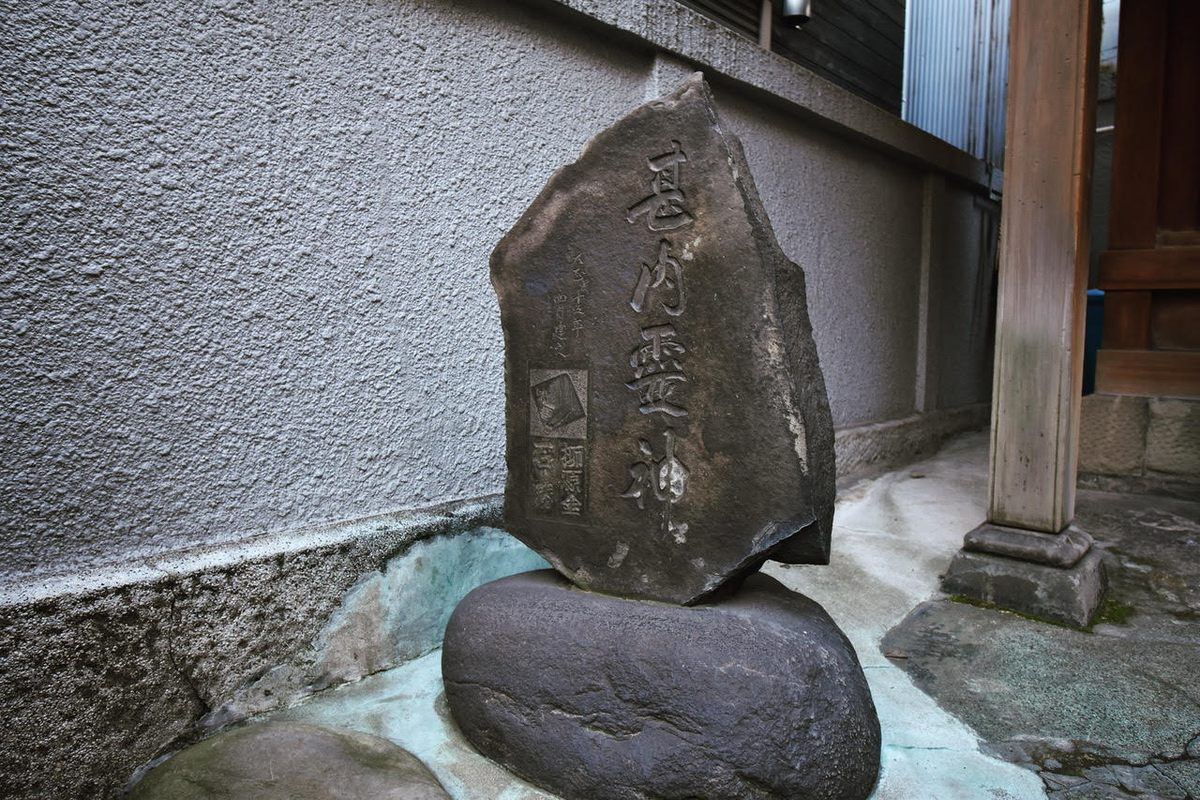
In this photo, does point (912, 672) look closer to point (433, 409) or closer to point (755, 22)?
point (433, 409)

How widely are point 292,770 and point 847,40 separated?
19.6 feet

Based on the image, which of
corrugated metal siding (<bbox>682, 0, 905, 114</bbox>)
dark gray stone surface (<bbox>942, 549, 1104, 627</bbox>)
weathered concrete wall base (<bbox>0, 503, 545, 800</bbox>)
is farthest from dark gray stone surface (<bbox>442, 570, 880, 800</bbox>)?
corrugated metal siding (<bbox>682, 0, 905, 114</bbox>)

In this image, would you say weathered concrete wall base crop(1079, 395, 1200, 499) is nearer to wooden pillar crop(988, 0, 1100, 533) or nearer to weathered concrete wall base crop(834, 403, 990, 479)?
weathered concrete wall base crop(834, 403, 990, 479)

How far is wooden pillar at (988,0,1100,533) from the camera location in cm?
317

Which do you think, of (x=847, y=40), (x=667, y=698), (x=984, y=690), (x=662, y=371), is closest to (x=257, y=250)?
(x=662, y=371)

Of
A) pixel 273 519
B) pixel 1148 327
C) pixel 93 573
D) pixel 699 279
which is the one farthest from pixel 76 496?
pixel 1148 327

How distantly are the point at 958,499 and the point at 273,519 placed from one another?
3.94m

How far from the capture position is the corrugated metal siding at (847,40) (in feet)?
16.1

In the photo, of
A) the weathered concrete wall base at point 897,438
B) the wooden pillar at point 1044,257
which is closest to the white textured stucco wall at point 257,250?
the wooden pillar at point 1044,257

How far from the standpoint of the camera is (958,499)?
474 cm

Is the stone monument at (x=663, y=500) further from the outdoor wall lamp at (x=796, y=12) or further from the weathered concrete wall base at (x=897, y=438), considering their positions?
the outdoor wall lamp at (x=796, y=12)

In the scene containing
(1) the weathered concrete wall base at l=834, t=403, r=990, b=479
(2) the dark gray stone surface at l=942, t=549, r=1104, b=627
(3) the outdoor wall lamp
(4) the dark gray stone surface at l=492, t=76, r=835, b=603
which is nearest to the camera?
(4) the dark gray stone surface at l=492, t=76, r=835, b=603

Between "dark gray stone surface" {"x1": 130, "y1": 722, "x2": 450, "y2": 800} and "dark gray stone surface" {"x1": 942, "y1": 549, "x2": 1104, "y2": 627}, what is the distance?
2462 millimetres

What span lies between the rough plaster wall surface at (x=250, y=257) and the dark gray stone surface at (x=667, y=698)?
34.3 inches
